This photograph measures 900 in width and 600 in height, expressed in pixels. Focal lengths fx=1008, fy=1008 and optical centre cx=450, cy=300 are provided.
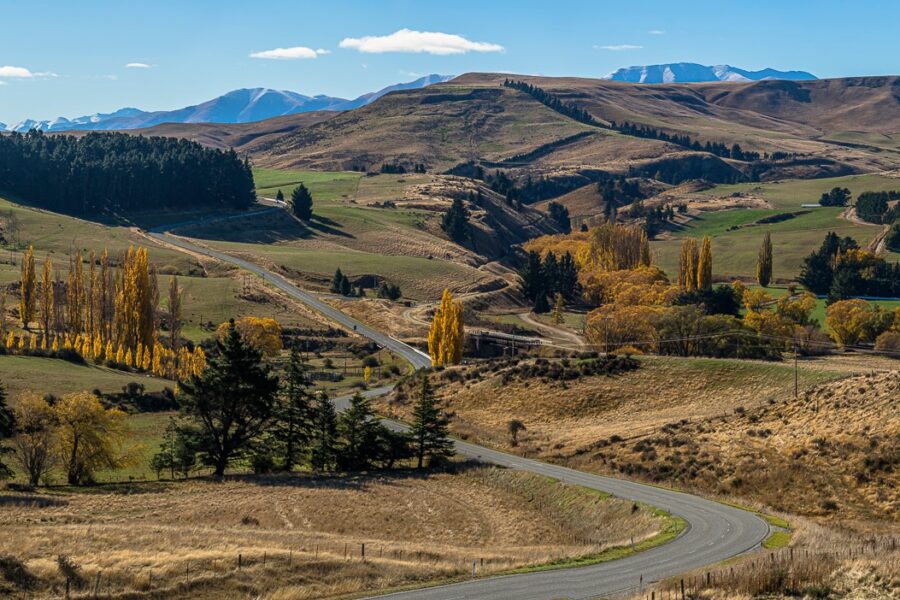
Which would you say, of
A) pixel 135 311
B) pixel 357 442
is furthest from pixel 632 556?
pixel 135 311

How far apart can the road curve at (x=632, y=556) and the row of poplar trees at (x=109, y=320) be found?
5066cm

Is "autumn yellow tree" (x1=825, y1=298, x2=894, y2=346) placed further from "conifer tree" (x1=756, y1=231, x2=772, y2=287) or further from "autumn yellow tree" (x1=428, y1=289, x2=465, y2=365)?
"conifer tree" (x1=756, y1=231, x2=772, y2=287)

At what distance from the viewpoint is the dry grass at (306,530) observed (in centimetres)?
3628

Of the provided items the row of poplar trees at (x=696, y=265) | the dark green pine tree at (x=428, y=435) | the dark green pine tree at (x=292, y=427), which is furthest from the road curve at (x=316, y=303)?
the row of poplar trees at (x=696, y=265)

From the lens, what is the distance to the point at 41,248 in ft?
563

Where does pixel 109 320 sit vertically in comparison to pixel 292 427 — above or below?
above

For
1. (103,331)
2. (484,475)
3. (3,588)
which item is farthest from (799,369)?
(103,331)

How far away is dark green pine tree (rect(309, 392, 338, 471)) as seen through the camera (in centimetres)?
6869

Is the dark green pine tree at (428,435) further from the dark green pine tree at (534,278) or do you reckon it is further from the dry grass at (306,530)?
the dark green pine tree at (534,278)

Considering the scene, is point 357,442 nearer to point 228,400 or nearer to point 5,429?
point 228,400

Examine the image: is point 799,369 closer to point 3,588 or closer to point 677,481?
point 677,481

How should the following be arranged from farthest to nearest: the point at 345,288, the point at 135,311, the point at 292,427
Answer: the point at 345,288 → the point at 135,311 → the point at 292,427

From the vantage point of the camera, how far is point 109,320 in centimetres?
11600

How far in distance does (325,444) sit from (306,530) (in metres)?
17.9
